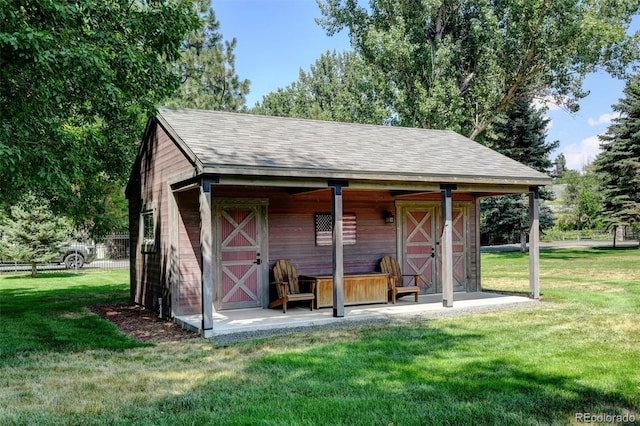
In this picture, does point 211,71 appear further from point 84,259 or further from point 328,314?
point 328,314

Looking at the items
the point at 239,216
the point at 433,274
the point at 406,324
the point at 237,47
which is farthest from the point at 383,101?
the point at 406,324

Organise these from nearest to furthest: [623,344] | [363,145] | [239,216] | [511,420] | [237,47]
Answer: [511,420]
[623,344]
[239,216]
[363,145]
[237,47]

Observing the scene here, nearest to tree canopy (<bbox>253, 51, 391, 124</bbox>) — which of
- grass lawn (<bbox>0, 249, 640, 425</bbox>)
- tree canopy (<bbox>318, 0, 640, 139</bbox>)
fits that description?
tree canopy (<bbox>318, 0, 640, 139</bbox>)

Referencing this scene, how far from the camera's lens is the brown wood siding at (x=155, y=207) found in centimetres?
977

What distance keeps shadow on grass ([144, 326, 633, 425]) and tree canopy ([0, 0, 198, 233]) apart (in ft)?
14.0

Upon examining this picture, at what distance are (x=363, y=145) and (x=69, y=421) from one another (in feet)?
26.0

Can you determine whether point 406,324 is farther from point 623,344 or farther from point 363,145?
point 363,145

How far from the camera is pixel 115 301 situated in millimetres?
12531

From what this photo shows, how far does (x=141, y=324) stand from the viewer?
9219 millimetres

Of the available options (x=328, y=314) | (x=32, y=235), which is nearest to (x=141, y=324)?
(x=328, y=314)

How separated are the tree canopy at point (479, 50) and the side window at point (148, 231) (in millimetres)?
14599

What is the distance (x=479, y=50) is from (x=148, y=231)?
18238 mm

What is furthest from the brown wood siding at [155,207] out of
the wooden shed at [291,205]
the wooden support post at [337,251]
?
the wooden support post at [337,251]

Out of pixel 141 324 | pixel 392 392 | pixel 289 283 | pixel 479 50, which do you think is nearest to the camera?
pixel 392 392
